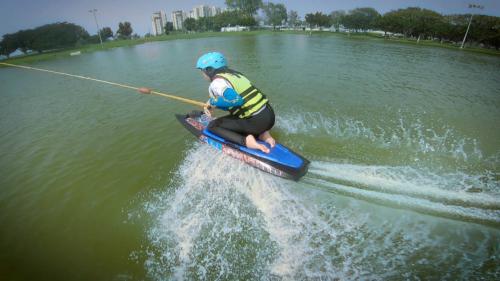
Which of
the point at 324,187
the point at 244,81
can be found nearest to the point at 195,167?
the point at 244,81

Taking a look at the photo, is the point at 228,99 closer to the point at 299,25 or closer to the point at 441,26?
the point at 441,26

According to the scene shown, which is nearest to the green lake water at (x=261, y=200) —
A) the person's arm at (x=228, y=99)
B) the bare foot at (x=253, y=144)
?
the bare foot at (x=253, y=144)

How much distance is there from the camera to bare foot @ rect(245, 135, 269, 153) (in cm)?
572

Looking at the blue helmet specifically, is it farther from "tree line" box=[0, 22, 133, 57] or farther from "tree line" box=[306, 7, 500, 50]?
"tree line" box=[0, 22, 133, 57]

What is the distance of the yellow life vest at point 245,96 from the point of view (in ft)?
17.4

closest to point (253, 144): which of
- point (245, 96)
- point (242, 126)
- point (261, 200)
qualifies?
point (242, 126)

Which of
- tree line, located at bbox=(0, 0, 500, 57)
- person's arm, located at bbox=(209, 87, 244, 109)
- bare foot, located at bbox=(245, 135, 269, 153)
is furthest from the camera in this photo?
tree line, located at bbox=(0, 0, 500, 57)

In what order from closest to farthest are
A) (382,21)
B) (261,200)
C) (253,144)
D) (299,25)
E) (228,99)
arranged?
(228,99) → (261,200) → (253,144) → (382,21) → (299,25)

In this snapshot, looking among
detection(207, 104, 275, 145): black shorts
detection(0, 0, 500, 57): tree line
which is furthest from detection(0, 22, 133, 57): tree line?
detection(207, 104, 275, 145): black shorts

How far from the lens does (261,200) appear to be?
5.44 m

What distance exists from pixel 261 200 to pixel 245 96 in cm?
244

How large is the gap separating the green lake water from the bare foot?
0.74m

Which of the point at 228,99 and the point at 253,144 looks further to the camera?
the point at 253,144

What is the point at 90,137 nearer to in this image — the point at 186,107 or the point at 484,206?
the point at 186,107
